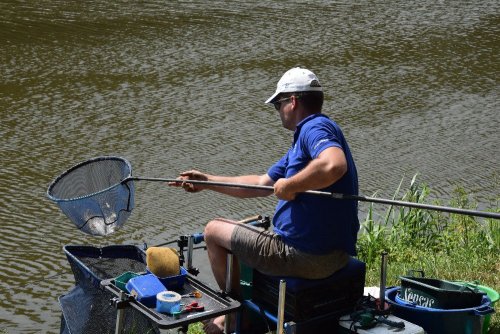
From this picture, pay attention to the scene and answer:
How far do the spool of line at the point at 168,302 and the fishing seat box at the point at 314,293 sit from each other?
0.41 meters

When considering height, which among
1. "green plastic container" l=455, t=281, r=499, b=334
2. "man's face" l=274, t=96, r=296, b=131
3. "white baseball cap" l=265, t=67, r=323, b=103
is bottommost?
"green plastic container" l=455, t=281, r=499, b=334

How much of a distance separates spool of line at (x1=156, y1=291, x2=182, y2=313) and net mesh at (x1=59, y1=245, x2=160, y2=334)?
0.23 metres

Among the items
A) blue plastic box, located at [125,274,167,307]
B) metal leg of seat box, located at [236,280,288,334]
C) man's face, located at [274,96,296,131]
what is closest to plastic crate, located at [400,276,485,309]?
metal leg of seat box, located at [236,280,288,334]

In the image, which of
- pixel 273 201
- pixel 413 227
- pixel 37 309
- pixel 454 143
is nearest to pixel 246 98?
pixel 454 143

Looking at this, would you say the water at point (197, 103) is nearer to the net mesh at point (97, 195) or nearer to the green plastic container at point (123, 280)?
Result: the net mesh at point (97, 195)

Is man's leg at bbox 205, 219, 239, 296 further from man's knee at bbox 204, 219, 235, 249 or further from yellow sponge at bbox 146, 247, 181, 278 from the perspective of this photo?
yellow sponge at bbox 146, 247, 181, 278

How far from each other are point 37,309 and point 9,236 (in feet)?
3.70

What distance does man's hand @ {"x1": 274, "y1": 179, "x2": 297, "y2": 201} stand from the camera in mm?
3527

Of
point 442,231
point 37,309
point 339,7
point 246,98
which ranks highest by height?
point 339,7

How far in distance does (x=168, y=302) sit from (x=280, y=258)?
0.51 meters

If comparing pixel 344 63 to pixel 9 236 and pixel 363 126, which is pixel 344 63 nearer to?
pixel 363 126

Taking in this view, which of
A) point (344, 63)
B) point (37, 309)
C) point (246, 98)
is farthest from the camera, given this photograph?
point (344, 63)

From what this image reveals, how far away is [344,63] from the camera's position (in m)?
12.6

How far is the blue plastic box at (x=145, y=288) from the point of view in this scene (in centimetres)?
362
